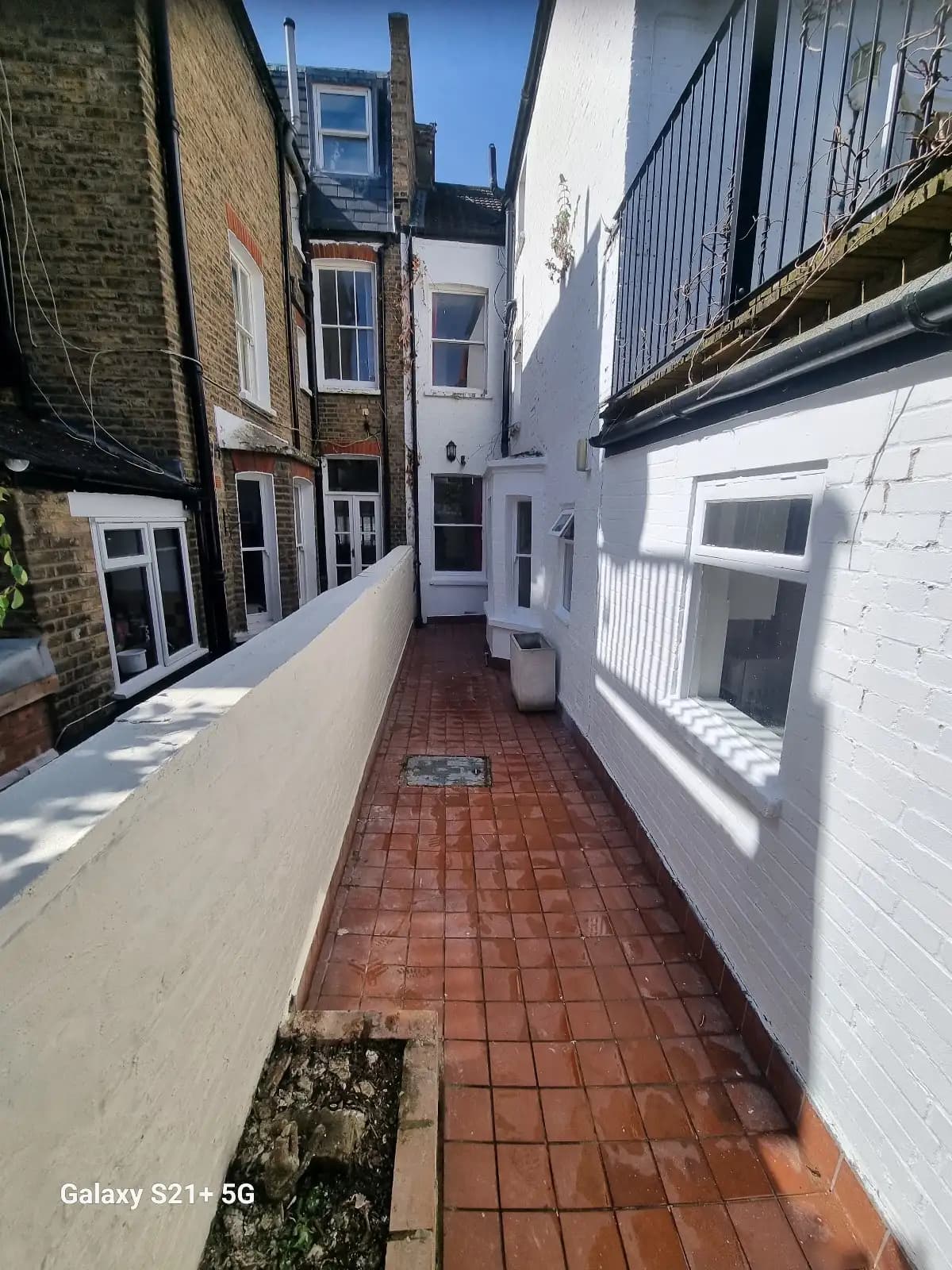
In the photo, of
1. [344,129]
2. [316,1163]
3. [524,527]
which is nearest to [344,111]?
[344,129]

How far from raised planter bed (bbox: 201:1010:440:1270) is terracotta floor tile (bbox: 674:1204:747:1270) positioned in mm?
872

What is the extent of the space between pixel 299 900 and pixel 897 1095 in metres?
2.23

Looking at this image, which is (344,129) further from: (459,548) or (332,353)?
(459,548)

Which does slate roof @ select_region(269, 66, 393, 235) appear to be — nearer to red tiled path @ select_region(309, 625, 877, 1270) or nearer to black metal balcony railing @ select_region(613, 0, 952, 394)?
black metal balcony railing @ select_region(613, 0, 952, 394)

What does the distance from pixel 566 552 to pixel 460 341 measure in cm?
601

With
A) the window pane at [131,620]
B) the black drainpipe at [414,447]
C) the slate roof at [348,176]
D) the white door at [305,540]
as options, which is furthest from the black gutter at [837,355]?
the slate roof at [348,176]

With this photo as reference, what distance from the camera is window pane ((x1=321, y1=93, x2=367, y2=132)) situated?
9.59 m

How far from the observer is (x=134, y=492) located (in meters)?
4.14

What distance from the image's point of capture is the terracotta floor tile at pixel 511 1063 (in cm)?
215

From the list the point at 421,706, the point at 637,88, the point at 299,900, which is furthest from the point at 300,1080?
the point at 637,88

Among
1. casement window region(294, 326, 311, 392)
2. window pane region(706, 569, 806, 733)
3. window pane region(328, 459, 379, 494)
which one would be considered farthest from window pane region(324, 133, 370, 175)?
window pane region(706, 569, 806, 733)

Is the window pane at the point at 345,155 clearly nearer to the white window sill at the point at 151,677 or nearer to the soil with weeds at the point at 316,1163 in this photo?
the white window sill at the point at 151,677

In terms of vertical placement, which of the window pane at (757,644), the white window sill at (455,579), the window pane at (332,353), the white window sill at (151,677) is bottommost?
the white window sill at (151,677)

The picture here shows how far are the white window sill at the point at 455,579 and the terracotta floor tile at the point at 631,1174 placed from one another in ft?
28.7
